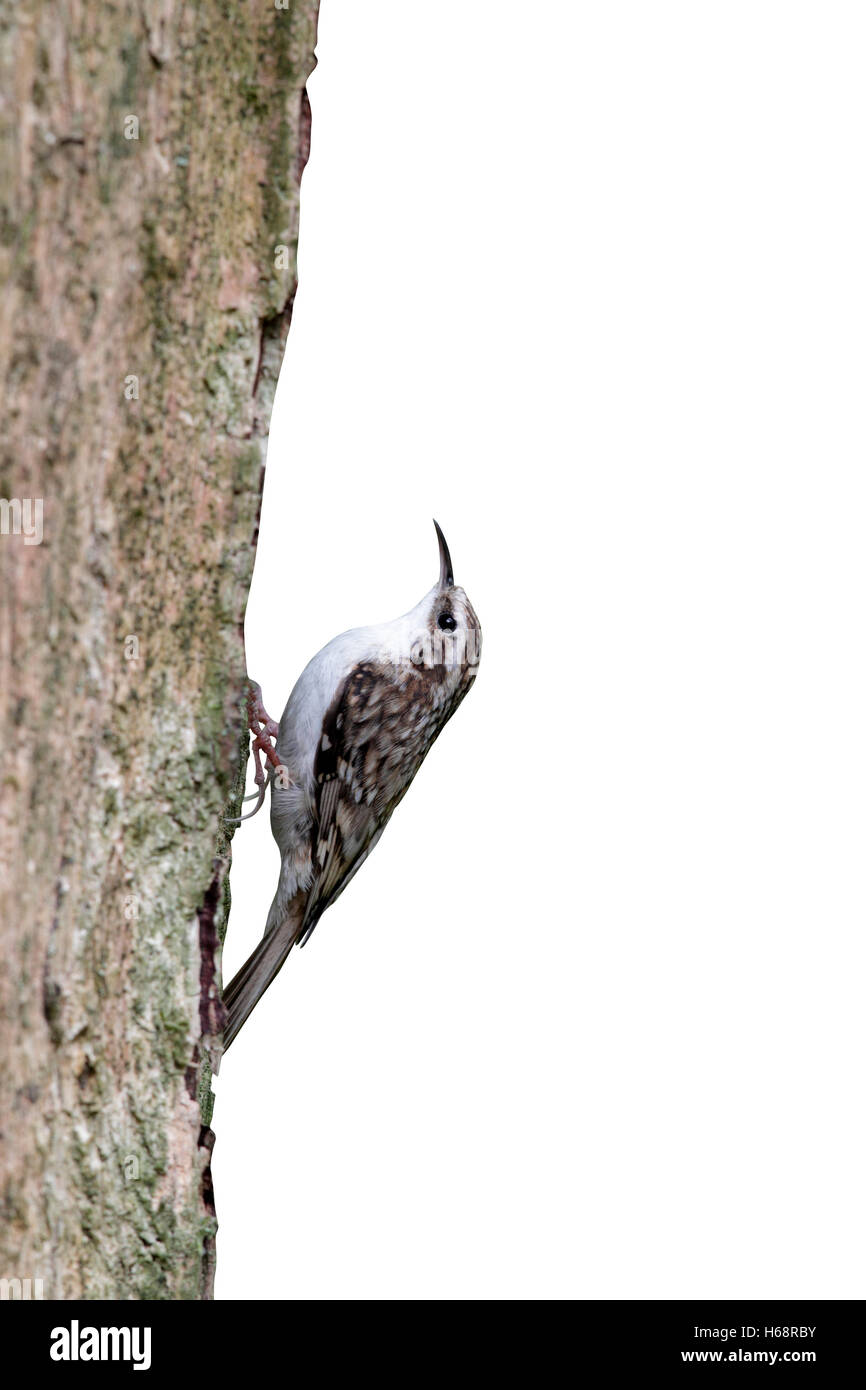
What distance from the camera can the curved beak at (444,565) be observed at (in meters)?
4.05

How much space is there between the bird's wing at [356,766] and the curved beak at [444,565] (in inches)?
11.9

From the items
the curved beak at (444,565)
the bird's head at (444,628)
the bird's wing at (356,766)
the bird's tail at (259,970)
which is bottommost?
the bird's tail at (259,970)

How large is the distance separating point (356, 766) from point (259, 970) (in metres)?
0.62

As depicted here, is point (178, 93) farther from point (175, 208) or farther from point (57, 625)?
point (57, 625)

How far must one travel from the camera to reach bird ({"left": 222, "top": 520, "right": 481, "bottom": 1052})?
3832mm

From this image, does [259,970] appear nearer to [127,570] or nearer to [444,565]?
[444,565]

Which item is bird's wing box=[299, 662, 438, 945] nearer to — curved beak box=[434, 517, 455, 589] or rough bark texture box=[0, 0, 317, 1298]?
curved beak box=[434, 517, 455, 589]

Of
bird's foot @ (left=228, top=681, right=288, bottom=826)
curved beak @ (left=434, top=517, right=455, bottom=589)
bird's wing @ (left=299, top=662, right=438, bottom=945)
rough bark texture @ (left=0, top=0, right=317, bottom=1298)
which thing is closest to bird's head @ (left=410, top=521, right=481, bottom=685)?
curved beak @ (left=434, top=517, right=455, bottom=589)

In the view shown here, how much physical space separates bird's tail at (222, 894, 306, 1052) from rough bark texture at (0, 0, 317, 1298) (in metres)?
0.55

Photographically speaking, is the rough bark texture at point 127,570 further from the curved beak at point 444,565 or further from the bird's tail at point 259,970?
the curved beak at point 444,565

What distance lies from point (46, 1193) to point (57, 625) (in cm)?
113

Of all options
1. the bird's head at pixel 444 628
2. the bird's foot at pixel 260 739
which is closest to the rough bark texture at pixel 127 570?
the bird's foot at pixel 260 739
